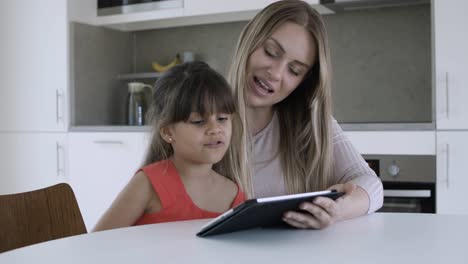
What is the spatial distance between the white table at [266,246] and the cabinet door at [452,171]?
1.42m

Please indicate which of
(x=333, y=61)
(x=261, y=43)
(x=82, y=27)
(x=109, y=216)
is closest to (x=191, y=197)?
(x=109, y=216)

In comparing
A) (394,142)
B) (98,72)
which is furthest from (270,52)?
(98,72)

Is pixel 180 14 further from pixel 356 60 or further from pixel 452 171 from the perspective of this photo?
pixel 452 171

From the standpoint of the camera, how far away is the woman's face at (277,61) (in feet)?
5.16

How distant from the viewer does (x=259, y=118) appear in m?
1.74

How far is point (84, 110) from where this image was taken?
3.34 meters

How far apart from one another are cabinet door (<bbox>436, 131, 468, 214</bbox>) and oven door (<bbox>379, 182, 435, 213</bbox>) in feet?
0.15

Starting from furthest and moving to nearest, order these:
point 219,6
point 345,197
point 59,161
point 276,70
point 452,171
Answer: point 59,161
point 219,6
point 452,171
point 276,70
point 345,197

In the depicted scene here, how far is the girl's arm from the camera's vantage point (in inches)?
49.4

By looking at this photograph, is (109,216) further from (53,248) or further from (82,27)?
(82,27)

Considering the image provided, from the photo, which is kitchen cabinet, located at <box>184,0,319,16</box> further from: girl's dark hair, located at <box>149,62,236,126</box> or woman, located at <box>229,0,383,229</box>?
girl's dark hair, located at <box>149,62,236,126</box>

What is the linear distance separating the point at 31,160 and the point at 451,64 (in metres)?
2.21

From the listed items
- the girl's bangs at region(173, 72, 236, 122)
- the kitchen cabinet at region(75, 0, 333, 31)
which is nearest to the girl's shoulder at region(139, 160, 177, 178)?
the girl's bangs at region(173, 72, 236, 122)

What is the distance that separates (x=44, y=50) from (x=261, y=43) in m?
2.06
